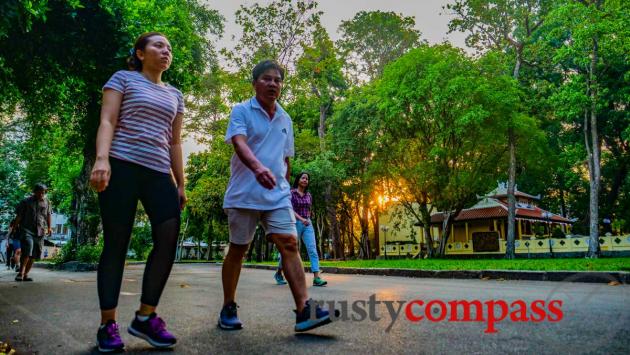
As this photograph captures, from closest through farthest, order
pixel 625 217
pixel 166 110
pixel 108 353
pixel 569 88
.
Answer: pixel 108 353 → pixel 166 110 → pixel 569 88 → pixel 625 217

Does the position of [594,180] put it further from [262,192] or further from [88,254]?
[262,192]

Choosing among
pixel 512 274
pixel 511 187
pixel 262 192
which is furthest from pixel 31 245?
pixel 511 187

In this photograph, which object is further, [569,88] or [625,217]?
[625,217]

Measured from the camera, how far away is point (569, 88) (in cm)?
2294

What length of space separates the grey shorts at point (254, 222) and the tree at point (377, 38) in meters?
29.5

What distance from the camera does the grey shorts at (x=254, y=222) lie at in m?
3.26

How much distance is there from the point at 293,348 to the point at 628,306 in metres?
3.52

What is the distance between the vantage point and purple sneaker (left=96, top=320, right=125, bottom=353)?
8.40 feet

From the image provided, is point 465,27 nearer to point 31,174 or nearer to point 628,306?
point 628,306

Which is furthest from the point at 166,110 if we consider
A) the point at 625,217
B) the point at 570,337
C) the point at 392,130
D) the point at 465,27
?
the point at 625,217

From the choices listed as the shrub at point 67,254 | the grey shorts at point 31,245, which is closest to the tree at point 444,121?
the shrub at point 67,254

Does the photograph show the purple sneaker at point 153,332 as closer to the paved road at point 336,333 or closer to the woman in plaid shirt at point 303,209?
the paved road at point 336,333

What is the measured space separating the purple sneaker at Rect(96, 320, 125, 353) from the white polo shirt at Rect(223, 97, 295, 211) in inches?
43.4

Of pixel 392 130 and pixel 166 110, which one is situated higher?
pixel 392 130
